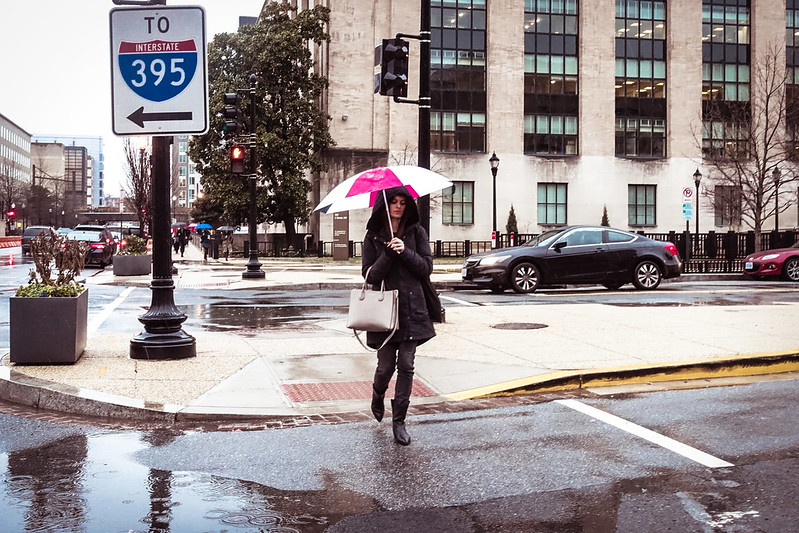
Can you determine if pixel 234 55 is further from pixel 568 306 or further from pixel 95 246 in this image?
pixel 568 306

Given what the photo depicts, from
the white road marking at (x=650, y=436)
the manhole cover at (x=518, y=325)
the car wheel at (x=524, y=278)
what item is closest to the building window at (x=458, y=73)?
the car wheel at (x=524, y=278)

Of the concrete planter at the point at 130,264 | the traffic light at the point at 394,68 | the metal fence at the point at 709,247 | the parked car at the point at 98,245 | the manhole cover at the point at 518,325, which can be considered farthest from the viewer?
the parked car at the point at 98,245

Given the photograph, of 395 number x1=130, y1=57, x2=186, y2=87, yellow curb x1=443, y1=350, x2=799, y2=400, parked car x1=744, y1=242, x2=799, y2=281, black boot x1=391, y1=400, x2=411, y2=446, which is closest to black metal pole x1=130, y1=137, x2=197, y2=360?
395 number x1=130, y1=57, x2=186, y2=87

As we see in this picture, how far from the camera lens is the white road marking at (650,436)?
5272 millimetres

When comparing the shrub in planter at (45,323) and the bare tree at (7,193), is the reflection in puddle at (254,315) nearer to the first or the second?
the shrub in planter at (45,323)

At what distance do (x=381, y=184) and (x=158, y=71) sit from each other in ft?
13.5

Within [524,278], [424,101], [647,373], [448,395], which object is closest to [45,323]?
[448,395]

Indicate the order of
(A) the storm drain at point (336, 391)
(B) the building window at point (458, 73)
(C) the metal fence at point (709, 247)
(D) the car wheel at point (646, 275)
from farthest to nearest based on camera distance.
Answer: (B) the building window at point (458, 73) < (C) the metal fence at point (709, 247) < (D) the car wheel at point (646, 275) < (A) the storm drain at point (336, 391)

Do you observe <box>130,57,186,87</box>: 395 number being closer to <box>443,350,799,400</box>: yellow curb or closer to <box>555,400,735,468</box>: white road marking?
<box>443,350,799,400</box>: yellow curb

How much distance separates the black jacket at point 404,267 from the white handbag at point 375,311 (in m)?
0.09

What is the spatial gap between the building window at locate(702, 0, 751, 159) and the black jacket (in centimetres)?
4659

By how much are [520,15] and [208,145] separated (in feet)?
64.0

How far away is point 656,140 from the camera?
48.4 meters

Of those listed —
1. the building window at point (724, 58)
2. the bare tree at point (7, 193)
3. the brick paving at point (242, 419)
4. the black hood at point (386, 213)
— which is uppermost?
the building window at point (724, 58)
